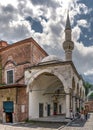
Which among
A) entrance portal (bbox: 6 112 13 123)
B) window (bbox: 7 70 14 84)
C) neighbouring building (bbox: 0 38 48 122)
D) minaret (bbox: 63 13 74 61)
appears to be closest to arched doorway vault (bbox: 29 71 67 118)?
neighbouring building (bbox: 0 38 48 122)

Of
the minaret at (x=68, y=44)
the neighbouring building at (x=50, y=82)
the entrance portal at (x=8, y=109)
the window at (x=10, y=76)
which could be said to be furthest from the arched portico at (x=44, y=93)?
the window at (x=10, y=76)

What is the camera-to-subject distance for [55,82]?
26.3 meters

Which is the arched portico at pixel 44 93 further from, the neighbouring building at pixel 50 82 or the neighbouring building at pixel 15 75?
the neighbouring building at pixel 15 75

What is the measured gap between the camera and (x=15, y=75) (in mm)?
23766

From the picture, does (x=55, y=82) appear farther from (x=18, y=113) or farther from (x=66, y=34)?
(x=18, y=113)

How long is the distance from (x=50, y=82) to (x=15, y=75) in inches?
163

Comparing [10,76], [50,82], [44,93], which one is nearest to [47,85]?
[50,82]

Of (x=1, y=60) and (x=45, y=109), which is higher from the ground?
(x=1, y=60)

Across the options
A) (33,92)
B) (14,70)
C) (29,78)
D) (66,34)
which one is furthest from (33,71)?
(66,34)

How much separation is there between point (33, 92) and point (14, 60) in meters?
4.56

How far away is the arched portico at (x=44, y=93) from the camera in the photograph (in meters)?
19.7

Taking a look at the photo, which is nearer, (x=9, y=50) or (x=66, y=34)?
(x=9, y=50)

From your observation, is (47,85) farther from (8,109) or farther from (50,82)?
(8,109)

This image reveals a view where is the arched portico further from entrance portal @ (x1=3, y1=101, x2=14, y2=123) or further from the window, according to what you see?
the window
